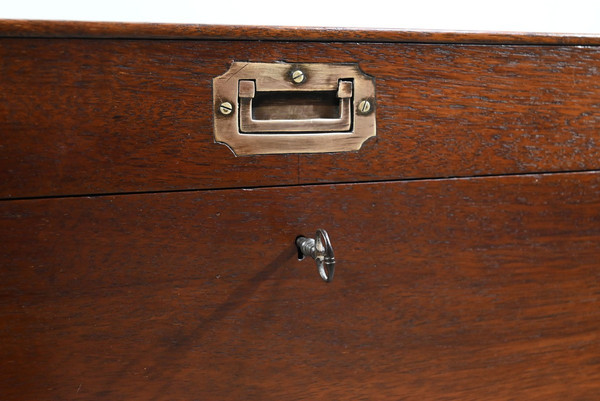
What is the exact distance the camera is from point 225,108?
2.16 feet

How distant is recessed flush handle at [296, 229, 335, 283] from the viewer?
24.2 inches

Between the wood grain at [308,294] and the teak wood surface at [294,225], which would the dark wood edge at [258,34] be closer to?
the teak wood surface at [294,225]

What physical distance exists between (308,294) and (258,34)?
Result: 0.31 metres

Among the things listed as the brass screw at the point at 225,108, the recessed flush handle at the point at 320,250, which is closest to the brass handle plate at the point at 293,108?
the brass screw at the point at 225,108

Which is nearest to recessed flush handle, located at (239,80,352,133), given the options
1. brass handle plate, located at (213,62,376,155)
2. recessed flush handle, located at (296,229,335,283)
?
brass handle plate, located at (213,62,376,155)

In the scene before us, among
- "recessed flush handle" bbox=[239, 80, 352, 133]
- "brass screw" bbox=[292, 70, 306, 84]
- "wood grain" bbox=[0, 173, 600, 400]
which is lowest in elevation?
"wood grain" bbox=[0, 173, 600, 400]

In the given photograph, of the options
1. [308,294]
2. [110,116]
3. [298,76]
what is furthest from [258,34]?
[308,294]

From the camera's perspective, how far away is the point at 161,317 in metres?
0.67

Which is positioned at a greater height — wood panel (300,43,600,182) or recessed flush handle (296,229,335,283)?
wood panel (300,43,600,182)

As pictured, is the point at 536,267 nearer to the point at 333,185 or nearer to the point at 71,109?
the point at 333,185

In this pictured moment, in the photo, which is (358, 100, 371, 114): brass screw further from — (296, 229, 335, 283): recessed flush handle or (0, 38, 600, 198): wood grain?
(296, 229, 335, 283): recessed flush handle

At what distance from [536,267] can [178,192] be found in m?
0.48

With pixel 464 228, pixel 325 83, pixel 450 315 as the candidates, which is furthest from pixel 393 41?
pixel 450 315

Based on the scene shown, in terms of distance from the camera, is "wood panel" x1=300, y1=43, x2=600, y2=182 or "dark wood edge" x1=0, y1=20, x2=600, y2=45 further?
"wood panel" x1=300, y1=43, x2=600, y2=182
